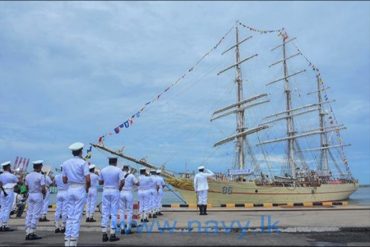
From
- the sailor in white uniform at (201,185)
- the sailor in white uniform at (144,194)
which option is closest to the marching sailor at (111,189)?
the sailor in white uniform at (144,194)

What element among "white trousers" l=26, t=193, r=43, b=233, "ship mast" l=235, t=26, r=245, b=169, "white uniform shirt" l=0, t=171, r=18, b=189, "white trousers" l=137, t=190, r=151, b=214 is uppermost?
"ship mast" l=235, t=26, r=245, b=169

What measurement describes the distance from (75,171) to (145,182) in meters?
6.15

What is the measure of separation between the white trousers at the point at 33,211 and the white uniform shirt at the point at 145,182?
4131 mm

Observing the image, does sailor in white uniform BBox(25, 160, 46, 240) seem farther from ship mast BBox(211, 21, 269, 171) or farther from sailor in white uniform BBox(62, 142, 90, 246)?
ship mast BBox(211, 21, 269, 171)

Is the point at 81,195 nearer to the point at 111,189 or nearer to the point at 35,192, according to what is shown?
the point at 111,189

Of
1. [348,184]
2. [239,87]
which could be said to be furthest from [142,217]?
[348,184]

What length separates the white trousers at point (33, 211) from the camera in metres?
10.9

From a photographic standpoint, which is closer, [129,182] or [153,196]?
[129,182]

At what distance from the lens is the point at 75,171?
30.2ft

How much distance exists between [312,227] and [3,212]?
29.9 ft

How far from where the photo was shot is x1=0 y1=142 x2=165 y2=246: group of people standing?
9164 mm

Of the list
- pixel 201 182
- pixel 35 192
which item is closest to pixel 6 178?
pixel 35 192

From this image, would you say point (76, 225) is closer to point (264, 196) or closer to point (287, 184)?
point (264, 196)

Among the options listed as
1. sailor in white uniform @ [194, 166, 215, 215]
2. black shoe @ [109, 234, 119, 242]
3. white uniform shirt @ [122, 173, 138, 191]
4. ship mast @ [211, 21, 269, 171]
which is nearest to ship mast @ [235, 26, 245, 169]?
ship mast @ [211, 21, 269, 171]
